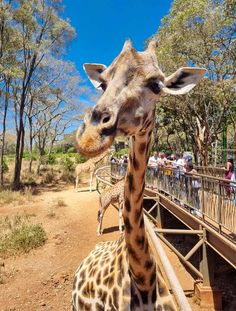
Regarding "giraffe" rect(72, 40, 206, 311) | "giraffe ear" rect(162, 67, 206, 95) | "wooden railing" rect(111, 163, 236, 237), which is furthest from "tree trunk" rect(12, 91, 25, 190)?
"giraffe ear" rect(162, 67, 206, 95)

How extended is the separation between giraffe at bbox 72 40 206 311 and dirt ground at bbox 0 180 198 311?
224 inches

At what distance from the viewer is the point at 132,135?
8.65 ft

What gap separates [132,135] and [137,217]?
74 cm

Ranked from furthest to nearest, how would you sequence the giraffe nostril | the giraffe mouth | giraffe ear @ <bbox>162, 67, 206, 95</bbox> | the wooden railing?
the wooden railing → giraffe ear @ <bbox>162, 67, 206, 95</bbox> → the giraffe nostril → the giraffe mouth

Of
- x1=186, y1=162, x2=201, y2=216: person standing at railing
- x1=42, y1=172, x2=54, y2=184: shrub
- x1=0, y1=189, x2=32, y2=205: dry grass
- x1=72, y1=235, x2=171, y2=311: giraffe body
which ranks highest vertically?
x1=186, y1=162, x2=201, y2=216: person standing at railing

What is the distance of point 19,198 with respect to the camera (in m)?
20.5

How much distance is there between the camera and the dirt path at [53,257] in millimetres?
8836

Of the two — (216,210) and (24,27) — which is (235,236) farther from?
(24,27)

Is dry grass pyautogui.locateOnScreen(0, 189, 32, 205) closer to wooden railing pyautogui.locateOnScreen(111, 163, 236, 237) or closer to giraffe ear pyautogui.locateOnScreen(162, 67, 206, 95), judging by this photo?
wooden railing pyautogui.locateOnScreen(111, 163, 236, 237)

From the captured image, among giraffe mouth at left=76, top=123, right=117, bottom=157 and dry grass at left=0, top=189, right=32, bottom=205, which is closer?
giraffe mouth at left=76, top=123, right=117, bottom=157

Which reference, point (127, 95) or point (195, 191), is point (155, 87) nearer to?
point (127, 95)

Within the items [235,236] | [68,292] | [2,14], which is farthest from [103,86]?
[2,14]

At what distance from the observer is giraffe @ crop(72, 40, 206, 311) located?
2100 mm

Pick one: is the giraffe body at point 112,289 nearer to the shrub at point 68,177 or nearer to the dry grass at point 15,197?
the dry grass at point 15,197
